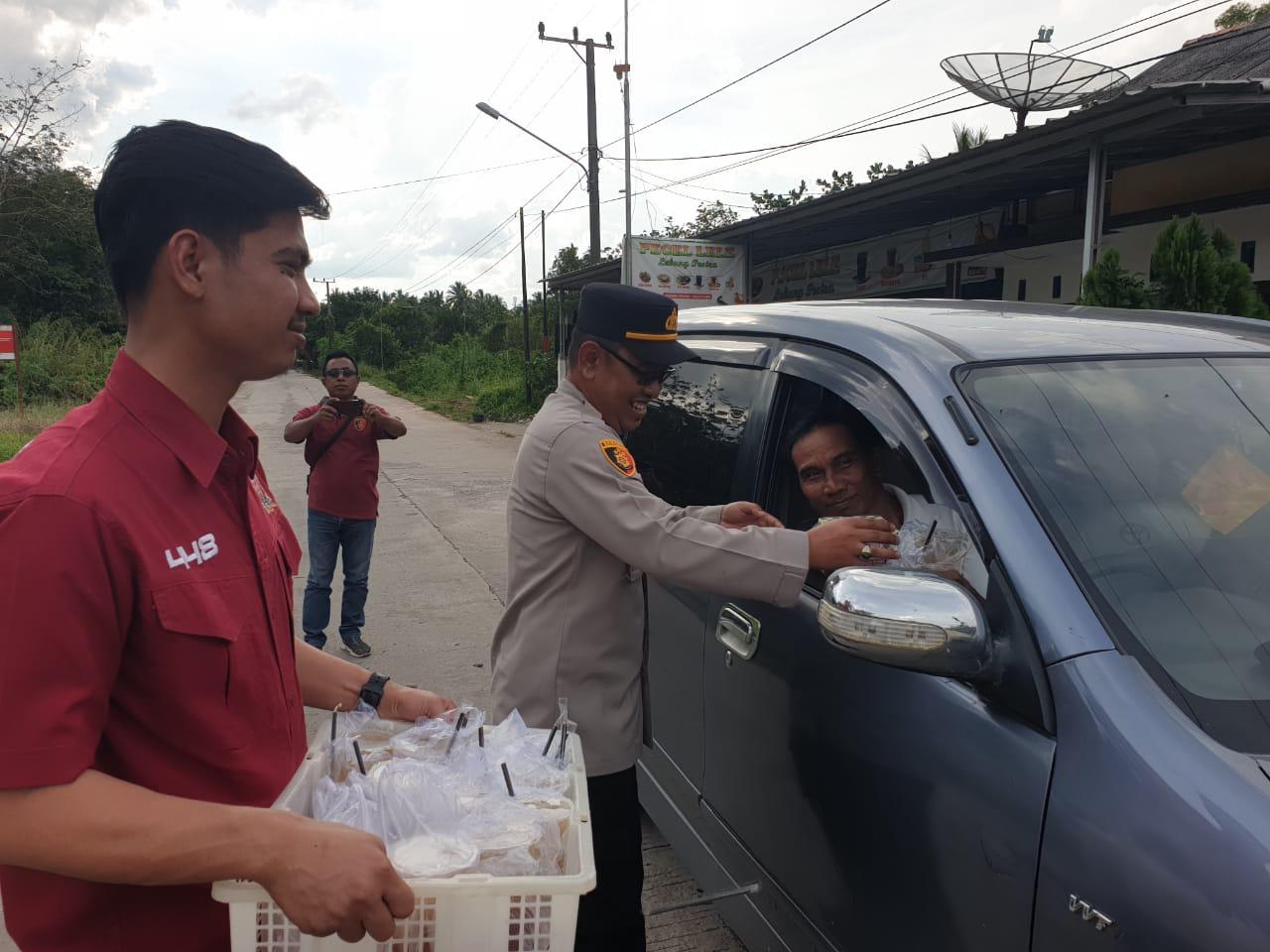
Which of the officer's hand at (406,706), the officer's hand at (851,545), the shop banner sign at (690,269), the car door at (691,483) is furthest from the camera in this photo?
the shop banner sign at (690,269)

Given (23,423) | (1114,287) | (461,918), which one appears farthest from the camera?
(23,423)

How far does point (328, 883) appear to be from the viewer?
1.01 meters

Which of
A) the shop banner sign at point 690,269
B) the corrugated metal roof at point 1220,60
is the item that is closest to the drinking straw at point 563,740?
the corrugated metal roof at point 1220,60

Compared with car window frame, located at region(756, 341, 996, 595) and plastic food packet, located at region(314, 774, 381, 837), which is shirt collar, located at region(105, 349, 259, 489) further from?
car window frame, located at region(756, 341, 996, 595)

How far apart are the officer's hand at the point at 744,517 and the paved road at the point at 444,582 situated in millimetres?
1490

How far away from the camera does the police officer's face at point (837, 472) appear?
2432mm

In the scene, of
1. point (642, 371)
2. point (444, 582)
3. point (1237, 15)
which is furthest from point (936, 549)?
point (1237, 15)

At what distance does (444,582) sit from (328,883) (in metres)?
6.66

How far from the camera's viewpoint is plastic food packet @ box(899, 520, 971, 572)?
1.77m

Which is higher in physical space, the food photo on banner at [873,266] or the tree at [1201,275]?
the food photo on banner at [873,266]

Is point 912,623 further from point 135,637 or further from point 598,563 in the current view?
point 135,637

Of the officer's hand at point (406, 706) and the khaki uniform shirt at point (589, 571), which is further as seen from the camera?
the khaki uniform shirt at point (589, 571)

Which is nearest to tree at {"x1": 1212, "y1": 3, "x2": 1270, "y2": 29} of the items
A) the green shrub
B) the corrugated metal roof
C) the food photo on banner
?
the corrugated metal roof

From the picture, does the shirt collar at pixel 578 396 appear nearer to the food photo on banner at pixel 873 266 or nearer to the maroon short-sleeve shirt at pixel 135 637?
the maroon short-sleeve shirt at pixel 135 637
